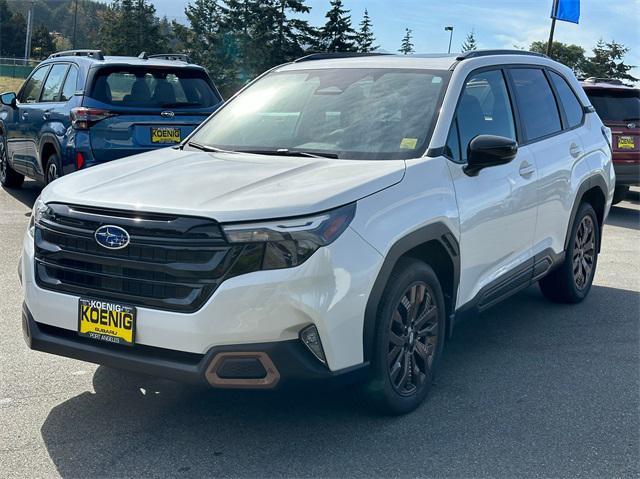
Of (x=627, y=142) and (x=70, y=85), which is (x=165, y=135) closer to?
(x=70, y=85)

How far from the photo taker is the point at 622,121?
11828 millimetres

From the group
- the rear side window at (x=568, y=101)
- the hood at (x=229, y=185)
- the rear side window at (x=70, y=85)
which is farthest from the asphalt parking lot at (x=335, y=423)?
the rear side window at (x=70, y=85)

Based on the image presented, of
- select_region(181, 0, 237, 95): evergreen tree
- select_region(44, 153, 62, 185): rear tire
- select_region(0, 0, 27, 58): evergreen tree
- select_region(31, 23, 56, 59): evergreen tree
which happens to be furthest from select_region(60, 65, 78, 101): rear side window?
select_region(0, 0, 27, 58): evergreen tree

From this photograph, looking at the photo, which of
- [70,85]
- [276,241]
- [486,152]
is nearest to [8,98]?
[70,85]

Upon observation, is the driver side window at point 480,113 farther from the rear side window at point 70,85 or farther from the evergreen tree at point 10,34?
the evergreen tree at point 10,34

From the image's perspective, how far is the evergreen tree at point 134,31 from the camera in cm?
8531

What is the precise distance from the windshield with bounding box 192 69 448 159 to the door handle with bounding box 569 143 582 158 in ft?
5.45

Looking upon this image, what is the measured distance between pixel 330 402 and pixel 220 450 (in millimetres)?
767

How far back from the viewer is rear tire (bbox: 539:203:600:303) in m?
6.37

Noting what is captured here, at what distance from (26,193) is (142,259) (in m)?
8.63

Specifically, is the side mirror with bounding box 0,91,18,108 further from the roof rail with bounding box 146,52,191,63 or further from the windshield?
the windshield

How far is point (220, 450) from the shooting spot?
376 cm

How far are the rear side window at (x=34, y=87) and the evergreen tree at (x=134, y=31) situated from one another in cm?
7605

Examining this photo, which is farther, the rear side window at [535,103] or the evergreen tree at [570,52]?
the evergreen tree at [570,52]
